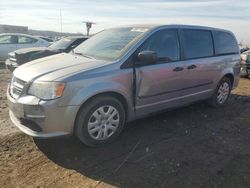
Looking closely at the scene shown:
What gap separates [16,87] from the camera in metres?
4.46

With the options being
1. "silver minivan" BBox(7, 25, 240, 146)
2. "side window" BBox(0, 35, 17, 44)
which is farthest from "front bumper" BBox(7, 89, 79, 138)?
"side window" BBox(0, 35, 17, 44)

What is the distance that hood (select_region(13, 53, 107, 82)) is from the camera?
4.21 metres

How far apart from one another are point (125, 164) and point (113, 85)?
1.13 m

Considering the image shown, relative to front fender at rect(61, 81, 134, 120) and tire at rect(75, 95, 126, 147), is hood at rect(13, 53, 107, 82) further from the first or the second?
tire at rect(75, 95, 126, 147)

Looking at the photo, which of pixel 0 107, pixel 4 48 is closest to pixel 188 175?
pixel 0 107

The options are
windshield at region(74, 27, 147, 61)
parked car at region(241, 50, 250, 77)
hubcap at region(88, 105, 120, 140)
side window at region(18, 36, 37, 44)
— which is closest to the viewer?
hubcap at region(88, 105, 120, 140)

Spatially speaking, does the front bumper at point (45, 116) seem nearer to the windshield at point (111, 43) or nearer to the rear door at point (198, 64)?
the windshield at point (111, 43)

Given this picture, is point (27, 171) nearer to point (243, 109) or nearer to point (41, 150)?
point (41, 150)

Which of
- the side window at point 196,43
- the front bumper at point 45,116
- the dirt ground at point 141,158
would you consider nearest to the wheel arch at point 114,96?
the front bumper at point 45,116

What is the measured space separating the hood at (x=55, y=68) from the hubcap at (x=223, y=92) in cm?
342

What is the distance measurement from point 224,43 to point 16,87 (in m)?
4.62

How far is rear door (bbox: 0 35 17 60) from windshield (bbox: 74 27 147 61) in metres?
10.0

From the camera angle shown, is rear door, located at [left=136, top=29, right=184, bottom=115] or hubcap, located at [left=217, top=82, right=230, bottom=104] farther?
hubcap, located at [left=217, top=82, right=230, bottom=104]

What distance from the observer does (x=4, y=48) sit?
14641mm
